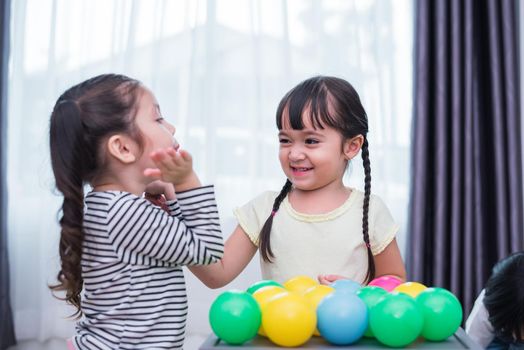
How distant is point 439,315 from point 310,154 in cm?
57

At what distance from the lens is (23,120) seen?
3.23 m

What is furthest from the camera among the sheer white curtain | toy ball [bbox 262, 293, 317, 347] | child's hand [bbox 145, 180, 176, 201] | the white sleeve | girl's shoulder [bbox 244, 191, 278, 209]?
the sheer white curtain

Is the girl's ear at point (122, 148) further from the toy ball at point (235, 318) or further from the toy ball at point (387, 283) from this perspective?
the toy ball at point (387, 283)

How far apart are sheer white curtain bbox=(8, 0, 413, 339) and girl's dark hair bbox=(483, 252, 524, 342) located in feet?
3.45

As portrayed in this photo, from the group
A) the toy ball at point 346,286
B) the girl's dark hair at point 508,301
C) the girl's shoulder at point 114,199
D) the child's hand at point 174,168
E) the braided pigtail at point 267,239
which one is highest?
the child's hand at point 174,168

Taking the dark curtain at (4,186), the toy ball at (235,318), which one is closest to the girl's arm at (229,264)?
the toy ball at (235,318)

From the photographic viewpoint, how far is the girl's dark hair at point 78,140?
1.30m

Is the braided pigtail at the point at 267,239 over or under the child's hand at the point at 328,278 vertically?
over

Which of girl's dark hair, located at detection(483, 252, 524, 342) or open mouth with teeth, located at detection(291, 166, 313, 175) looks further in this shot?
girl's dark hair, located at detection(483, 252, 524, 342)

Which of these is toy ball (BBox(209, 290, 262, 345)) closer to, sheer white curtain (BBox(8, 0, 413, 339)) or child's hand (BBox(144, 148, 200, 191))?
child's hand (BBox(144, 148, 200, 191))

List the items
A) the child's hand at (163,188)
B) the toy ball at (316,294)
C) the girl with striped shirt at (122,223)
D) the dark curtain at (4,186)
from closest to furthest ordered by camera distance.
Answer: the toy ball at (316,294), the girl with striped shirt at (122,223), the child's hand at (163,188), the dark curtain at (4,186)

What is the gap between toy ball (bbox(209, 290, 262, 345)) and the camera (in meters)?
1.07

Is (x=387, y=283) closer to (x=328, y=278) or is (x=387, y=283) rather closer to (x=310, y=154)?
(x=328, y=278)

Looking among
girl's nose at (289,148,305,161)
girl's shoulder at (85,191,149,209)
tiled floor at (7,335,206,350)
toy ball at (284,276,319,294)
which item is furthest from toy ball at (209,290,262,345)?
tiled floor at (7,335,206,350)
